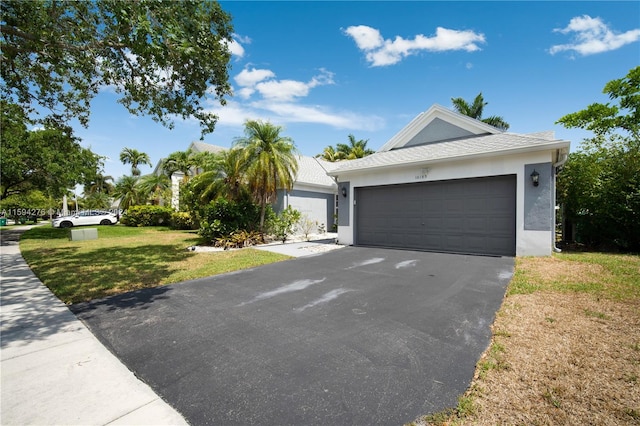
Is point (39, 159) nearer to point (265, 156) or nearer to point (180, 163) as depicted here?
point (180, 163)

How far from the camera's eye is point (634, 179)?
9.74 m

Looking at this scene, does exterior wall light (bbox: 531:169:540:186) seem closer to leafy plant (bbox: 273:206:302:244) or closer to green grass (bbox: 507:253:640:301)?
green grass (bbox: 507:253:640:301)

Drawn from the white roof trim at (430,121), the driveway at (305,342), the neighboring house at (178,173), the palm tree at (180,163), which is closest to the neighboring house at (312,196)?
the white roof trim at (430,121)

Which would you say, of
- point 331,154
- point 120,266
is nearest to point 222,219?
point 120,266

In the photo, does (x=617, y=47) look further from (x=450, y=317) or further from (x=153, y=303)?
(x=153, y=303)

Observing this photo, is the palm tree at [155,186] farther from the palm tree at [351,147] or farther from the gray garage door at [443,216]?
the gray garage door at [443,216]

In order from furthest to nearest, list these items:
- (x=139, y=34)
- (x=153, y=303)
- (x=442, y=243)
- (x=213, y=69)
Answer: (x=442, y=243) < (x=213, y=69) < (x=139, y=34) < (x=153, y=303)

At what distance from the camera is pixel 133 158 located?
4297 cm

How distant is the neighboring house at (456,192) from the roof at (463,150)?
1.3 inches

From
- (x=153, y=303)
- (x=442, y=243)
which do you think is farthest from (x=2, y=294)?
(x=442, y=243)

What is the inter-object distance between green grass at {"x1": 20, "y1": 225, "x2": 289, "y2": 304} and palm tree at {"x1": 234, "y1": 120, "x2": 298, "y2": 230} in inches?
136

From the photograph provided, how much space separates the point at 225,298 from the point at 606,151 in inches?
575

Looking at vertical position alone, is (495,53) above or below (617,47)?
below

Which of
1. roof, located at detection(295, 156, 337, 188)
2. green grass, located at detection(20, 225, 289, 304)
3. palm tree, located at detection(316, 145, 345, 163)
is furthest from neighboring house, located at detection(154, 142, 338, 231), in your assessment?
palm tree, located at detection(316, 145, 345, 163)
